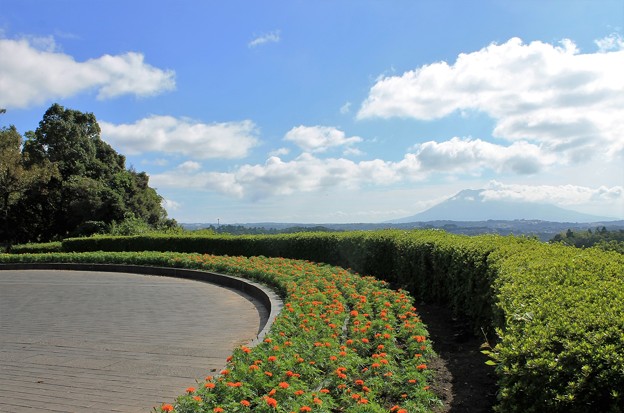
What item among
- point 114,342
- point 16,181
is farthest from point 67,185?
point 114,342

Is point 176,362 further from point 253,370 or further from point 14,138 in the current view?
point 14,138

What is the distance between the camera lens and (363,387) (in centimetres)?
378

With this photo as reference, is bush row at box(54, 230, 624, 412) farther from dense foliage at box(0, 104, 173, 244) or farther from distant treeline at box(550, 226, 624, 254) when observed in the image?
dense foliage at box(0, 104, 173, 244)

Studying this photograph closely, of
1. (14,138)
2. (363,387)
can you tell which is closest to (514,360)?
(363,387)

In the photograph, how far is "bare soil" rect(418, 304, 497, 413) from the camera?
172 inches

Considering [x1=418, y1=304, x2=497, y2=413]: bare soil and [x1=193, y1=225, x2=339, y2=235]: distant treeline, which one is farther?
[x1=193, y1=225, x2=339, y2=235]: distant treeline

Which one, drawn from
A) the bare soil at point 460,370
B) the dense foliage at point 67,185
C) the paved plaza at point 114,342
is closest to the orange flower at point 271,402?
the paved plaza at point 114,342

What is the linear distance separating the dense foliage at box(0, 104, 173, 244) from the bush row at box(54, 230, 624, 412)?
2908 cm

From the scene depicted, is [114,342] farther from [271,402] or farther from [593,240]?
[593,240]

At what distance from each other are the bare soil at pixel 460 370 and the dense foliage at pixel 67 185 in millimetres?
29917

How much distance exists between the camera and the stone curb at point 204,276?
7578 mm

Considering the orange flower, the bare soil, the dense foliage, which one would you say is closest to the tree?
the dense foliage

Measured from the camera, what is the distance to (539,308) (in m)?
3.39

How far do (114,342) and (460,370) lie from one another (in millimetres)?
4537
